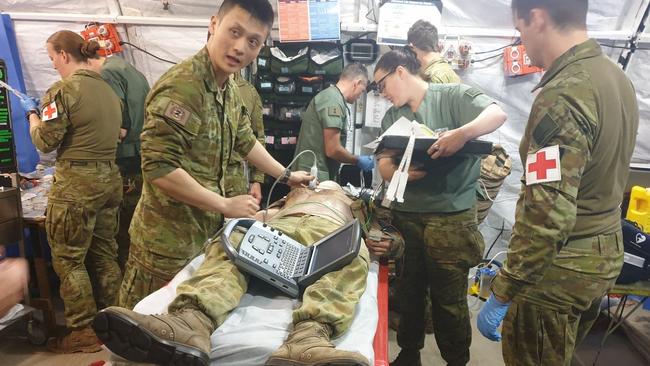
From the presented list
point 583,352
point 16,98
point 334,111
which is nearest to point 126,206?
point 16,98

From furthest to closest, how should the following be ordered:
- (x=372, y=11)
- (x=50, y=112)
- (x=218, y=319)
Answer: (x=372, y=11) → (x=50, y=112) → (x=218, y=319)

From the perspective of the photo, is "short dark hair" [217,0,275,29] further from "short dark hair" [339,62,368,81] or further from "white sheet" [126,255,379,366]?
"short dark hair" [339,62,368,81]

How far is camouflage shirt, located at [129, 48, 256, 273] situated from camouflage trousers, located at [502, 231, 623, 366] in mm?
1258

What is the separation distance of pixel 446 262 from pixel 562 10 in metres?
1.25

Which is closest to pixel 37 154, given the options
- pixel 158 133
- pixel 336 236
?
pixel 158 133

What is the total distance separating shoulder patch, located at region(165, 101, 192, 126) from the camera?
1.52 metres

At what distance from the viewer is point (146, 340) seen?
104cm

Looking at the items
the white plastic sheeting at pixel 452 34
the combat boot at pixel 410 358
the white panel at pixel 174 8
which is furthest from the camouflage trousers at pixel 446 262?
the white panel at pixel 174 8

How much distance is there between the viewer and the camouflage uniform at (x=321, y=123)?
306cm

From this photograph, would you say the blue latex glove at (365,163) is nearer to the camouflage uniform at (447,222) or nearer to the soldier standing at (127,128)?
the camouflage uniform at (447,222)

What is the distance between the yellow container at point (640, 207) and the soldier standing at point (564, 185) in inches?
72.5

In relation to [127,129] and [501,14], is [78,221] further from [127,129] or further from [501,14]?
[501,14]

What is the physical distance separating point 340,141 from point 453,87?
1.17 metres

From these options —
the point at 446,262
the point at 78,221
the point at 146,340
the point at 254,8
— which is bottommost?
the point at 446,262
